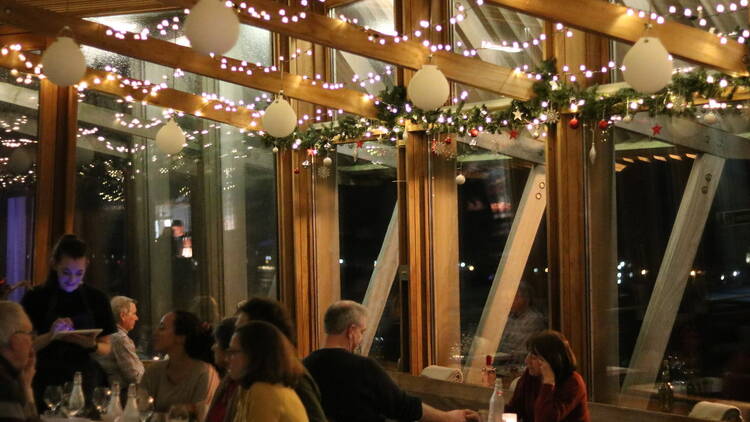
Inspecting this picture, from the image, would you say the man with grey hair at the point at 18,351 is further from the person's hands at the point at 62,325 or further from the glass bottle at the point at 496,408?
the glass bottle at the point at 496,408

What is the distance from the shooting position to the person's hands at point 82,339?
584cm

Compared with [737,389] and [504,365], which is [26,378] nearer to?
[737,389]

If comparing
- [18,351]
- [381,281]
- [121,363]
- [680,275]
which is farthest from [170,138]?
[18,351]

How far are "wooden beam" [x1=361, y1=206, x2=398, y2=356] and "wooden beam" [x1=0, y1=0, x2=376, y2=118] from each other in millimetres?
1302

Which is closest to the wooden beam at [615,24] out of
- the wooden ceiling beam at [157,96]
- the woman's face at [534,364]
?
the woman's face at [534,364]

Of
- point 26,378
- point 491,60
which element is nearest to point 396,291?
point 491,60

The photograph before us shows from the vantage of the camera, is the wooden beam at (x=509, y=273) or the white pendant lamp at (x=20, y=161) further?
the white pendant lamp at (x=20, y=161)

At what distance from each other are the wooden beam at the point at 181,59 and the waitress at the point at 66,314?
8.80 ft

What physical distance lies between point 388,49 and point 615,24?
6.07 feet

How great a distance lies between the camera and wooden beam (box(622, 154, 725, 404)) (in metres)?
7.63

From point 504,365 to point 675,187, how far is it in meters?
2.12

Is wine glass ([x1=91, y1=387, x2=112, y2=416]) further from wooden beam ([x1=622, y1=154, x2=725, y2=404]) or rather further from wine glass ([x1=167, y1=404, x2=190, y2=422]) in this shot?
wooden beam ([x1=622, y1=154, x2=725, y2=404])

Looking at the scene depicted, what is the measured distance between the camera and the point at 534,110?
827 centimetres

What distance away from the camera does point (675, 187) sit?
7820mm
